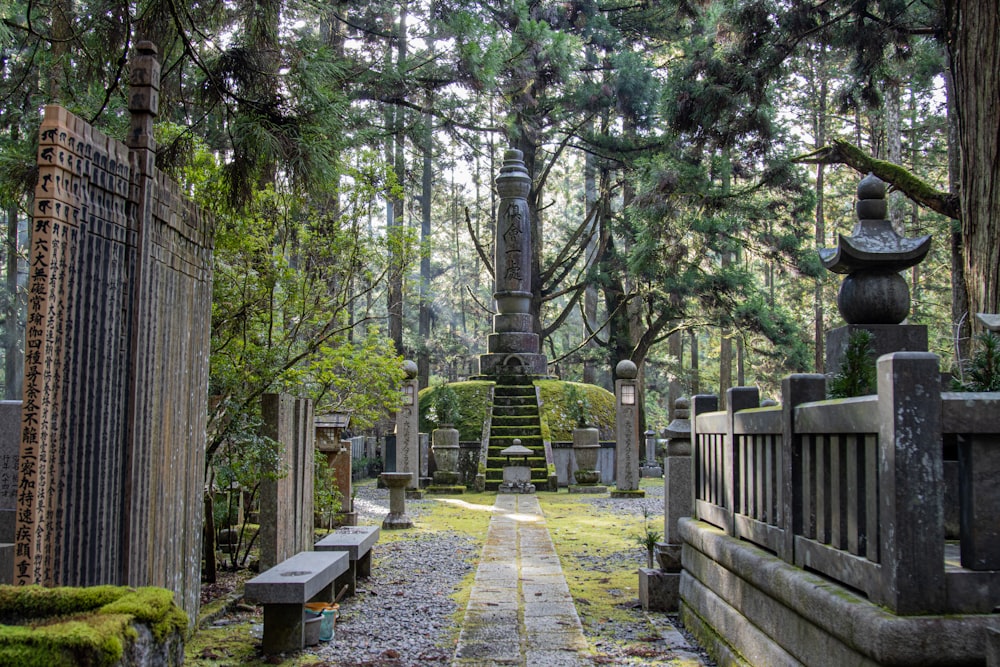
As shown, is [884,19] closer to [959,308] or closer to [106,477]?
[959,308]

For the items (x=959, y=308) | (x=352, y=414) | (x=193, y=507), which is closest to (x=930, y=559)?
(x=193, y=507)

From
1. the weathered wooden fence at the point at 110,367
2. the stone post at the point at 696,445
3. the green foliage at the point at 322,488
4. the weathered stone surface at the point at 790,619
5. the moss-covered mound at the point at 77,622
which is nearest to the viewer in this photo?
the moss-covered mound at the point at 77,622

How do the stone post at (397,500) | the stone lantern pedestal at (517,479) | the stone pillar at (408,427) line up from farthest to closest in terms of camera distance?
the stone lantern pedestal at (517,479) < the stone pillar at (408,427) < the stone post at (397,500)

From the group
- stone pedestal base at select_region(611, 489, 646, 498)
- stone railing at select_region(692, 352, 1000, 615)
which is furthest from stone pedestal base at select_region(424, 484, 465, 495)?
stone railing at select_region(692, 352, 1000, 615)

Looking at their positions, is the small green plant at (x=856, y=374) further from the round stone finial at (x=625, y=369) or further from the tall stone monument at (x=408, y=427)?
the round stone finial at (x=625, y=369)

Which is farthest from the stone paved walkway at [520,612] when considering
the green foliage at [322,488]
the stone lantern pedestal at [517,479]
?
the stone lantern pedestal at [517,479]

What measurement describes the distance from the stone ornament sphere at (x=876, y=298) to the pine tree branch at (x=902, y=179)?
5.05 meters

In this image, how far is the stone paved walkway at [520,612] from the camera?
4.99 m

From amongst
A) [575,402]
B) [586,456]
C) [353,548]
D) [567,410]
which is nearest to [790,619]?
[353,548]

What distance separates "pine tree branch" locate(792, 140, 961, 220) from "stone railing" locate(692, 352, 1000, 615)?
6.24m

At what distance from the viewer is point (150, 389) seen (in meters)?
4.40

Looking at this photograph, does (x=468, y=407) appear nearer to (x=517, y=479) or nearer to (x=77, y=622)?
(x=517, y=479)

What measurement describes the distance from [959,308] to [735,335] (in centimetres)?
952

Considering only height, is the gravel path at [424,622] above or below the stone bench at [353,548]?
below
